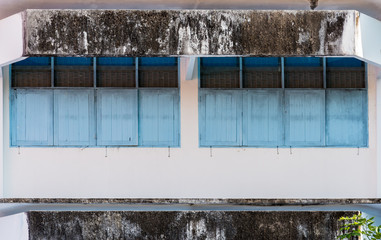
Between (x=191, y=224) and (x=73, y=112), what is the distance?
2323 mm

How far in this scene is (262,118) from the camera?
796 cm

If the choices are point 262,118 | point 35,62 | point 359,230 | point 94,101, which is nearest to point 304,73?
point 262,118

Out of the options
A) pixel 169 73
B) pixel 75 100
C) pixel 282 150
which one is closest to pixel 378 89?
pixel 282 150

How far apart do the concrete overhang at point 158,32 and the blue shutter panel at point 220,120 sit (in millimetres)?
1146

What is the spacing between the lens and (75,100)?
791cm

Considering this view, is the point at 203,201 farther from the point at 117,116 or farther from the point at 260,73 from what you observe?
the point at 260,73

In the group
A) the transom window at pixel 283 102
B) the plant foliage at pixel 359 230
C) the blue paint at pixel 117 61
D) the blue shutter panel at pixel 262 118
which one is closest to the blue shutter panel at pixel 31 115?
the blue paint at pixel 117 61

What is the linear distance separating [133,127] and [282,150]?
7.10 ft

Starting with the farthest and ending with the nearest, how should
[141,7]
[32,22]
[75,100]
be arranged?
[75,100] → [141,7] → [32,22]

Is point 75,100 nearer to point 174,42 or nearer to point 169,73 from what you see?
point 169,73

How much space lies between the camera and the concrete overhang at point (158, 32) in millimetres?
6883

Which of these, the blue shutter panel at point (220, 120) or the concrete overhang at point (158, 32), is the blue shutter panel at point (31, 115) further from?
the blue shutter panel at point (220, 120)

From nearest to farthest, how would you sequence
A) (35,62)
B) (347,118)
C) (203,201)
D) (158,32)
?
(158,32)
(203,201)
(35,62)
(347,118)

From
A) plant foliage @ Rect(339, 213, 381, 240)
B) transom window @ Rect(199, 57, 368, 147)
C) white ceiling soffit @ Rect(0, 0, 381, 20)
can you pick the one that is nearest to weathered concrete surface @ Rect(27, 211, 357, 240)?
plant foliage @ Rect(339, 213, 381, 240)
